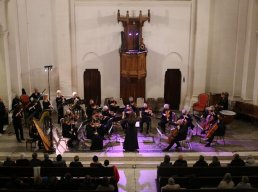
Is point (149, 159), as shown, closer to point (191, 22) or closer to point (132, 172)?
point (132, 172)

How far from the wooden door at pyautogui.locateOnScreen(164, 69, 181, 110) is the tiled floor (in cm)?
367

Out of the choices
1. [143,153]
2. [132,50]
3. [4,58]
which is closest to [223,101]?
[132,50]

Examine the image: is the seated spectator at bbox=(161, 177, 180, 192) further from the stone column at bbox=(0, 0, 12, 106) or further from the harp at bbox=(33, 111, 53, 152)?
the stone column at bbox=(0, 0, 12, 106)

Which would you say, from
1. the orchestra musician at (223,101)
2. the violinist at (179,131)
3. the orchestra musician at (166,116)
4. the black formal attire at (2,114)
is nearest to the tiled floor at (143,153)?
the black formal attire at (2,114)

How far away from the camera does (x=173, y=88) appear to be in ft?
61.9

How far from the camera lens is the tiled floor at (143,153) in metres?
12.4

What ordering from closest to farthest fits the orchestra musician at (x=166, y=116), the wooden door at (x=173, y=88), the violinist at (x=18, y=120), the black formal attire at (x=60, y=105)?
the violinist at (x=18, y=120)
the orchestra musician at (x=166, y=116)
the black formal attire at (x=60, y=105)
the wooden door at (x=173, y=88)

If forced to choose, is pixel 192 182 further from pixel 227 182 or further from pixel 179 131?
pixel 179 131

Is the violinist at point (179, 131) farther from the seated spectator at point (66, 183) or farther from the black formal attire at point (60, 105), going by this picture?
the black formal attire at point (60, 105)

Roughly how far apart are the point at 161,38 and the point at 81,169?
30.2 feet

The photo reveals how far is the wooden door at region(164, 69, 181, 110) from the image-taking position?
61.3ft

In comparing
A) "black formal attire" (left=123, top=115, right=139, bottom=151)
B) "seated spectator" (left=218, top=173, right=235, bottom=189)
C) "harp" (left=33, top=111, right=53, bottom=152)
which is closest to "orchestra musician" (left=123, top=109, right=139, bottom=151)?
"black formal attire" (left=123, top=115, right=139, bottom=151)

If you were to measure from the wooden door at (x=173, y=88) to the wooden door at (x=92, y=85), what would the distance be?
3270mm

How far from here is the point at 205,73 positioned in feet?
60.1
